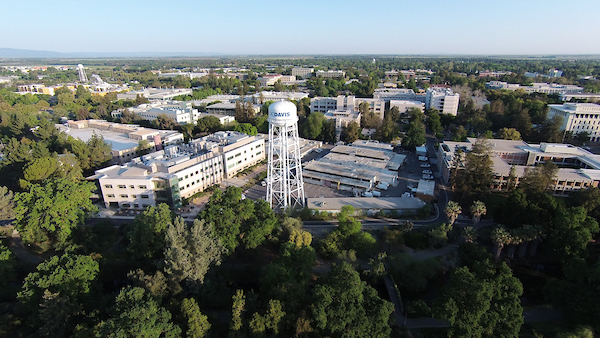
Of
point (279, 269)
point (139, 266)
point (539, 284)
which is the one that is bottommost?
point (539, 284)

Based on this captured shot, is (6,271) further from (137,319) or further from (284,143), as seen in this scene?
(284,143)

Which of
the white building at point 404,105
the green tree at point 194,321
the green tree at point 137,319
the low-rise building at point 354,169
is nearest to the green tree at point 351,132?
the low-rise building at point 354,169

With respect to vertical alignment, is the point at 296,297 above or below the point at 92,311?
above

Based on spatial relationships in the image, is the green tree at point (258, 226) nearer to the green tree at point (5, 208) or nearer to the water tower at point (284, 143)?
the water tower at point (284, 143)

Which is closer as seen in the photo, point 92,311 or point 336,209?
point 92,311

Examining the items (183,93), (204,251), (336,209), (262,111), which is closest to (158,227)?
(204,251)

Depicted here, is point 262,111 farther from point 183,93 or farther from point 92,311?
point 92,311

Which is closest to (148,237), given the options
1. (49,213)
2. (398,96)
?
(49,213)
